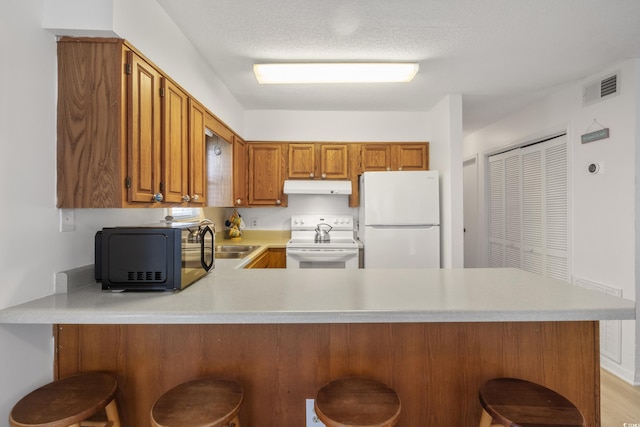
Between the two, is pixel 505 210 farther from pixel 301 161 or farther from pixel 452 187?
pixel 301 161

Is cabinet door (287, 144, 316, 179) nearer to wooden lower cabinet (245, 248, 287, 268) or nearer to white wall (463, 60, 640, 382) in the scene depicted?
wooden lower cabinet (245, 248, 287, 268)

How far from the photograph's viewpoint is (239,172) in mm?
3205

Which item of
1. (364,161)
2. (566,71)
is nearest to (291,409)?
(364,161)

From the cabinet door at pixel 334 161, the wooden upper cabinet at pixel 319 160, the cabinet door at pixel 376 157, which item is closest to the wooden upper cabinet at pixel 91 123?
the wooden upper cabinet at pixel 319 160

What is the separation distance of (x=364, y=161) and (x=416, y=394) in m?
2.59

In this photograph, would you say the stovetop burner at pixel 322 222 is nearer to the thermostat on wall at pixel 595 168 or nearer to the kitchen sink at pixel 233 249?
the kitchen sink at pixel 233 249

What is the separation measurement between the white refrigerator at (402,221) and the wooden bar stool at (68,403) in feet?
7.45

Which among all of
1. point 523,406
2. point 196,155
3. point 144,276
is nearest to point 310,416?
point 523,406

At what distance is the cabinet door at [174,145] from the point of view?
163cm

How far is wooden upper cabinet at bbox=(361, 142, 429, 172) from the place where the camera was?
11.4 feet

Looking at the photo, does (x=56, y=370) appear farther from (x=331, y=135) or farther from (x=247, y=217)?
(x=331, y=135)

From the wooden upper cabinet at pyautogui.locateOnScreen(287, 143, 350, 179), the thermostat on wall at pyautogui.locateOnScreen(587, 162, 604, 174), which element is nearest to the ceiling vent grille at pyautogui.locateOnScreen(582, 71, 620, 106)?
the thermostat on wall at pyautogui.locateOnScreen(587, 162, 604, 174)

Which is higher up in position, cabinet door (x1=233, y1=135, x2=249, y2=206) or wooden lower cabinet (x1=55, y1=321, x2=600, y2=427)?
cabinet door (x1=233, y1=135, x2=249, y2=206)

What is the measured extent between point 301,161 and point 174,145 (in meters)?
1.86
